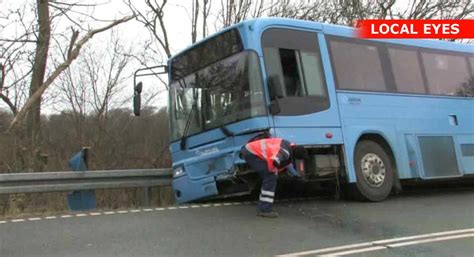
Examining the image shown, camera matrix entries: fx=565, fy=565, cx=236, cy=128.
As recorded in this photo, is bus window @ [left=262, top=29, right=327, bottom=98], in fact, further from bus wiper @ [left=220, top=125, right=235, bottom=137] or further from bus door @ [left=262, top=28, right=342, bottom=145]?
bus wiper @ [left=220, top=125, right=235, bottom=137]

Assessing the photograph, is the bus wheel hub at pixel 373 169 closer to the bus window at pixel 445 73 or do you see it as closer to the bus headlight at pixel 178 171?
the bus window at pixel 445 73

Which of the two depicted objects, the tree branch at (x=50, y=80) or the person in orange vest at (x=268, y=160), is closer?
the person in orange vest at (x=268, y=160)

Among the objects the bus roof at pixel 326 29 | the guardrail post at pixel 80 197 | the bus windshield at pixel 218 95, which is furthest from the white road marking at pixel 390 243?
the guardrail post at pixel 80 197

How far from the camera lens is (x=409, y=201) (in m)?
10.7

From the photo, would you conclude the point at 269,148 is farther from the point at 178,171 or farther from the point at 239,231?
the point at 178,171

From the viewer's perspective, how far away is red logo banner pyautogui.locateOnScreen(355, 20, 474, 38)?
38.9 feet

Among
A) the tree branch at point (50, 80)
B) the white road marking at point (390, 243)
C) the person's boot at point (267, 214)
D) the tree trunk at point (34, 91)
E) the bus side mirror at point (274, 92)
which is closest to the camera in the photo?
the white road marking at point (390, 243)

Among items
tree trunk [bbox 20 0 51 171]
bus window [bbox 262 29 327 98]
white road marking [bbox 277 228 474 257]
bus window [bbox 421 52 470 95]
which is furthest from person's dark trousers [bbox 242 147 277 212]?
tree trunk [bbox 20 0 51 171]

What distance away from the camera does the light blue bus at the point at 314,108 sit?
29.4 feet

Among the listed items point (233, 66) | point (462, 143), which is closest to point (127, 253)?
point (233, 66)

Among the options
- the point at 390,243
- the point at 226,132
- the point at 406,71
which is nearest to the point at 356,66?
the point at 406,71

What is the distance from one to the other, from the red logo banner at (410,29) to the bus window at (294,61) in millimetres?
1626

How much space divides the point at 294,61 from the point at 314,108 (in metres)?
0.85

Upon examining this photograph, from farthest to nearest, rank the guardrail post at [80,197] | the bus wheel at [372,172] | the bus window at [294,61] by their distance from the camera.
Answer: the guardrail post at [80,197], the bus wheel at [372,172], the bus window at [294,61]
